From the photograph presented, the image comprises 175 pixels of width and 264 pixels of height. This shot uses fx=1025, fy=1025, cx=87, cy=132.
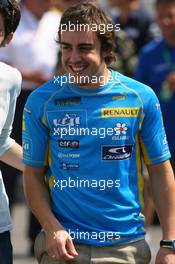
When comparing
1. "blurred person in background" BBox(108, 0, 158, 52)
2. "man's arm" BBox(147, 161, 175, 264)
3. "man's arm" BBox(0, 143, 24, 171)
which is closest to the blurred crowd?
"blurred person in background" BBox(108, 0, 158, 52)

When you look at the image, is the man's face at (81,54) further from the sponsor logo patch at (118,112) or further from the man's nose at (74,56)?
the sponsor logo patch at (118,112)

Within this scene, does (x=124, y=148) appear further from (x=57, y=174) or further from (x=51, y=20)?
(x=51, y=20)

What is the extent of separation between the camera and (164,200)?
4543 mm

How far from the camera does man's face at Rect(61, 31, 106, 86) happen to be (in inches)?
178

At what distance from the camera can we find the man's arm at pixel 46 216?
4.35 meters

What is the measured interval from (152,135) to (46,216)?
0.59 metres

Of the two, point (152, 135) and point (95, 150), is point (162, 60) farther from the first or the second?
point (95, 150)

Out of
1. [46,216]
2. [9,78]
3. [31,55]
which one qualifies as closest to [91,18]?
[9,78]

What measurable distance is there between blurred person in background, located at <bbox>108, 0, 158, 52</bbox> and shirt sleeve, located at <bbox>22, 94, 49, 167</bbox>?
4.75 meters

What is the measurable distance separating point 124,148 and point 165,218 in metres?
0.36

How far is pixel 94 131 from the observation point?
4477 mm

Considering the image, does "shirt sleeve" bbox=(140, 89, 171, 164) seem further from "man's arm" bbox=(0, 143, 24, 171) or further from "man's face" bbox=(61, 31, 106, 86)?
"man's arm" bbox=(0, 143, 24, 171)

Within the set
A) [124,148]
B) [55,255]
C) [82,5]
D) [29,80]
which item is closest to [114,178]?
[124,148]

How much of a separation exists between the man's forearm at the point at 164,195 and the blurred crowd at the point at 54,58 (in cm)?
260
